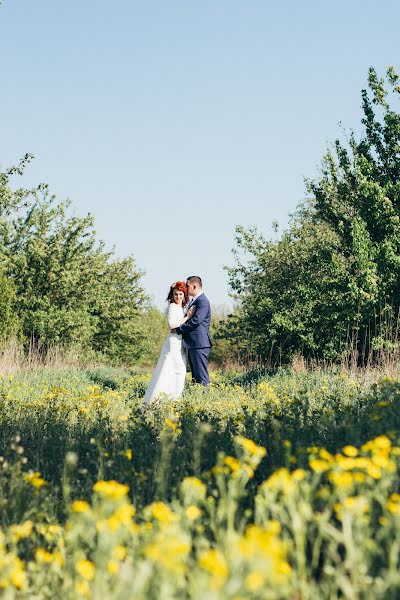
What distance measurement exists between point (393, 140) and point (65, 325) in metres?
13.8

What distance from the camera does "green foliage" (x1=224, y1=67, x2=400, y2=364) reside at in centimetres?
1536

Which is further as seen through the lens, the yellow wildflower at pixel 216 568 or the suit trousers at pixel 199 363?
the suit trousers at pixel 199 363

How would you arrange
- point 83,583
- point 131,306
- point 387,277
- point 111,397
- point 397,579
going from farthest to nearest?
point 131,306 → point 387,277 → point 111,397 → point 83,583 → point 397,579

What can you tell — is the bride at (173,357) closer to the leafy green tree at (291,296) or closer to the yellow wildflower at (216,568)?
the leafy green tree at (291,296)

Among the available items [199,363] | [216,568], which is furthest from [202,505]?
[199,363]

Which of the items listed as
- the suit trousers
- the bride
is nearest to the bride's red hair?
the bride

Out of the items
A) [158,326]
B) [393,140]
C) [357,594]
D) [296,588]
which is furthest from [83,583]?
[158,326]

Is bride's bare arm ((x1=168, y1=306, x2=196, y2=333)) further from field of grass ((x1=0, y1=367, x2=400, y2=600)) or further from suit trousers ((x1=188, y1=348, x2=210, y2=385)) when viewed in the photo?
field of grass ((x1=0, y1=367, x2=400, y2=600))

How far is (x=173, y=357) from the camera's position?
1155 cm

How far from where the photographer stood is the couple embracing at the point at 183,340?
1136 centimetres

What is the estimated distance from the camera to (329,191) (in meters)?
17.4

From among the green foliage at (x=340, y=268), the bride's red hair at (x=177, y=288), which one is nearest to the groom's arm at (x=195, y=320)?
the bride's red hair at (x=177, y=288)

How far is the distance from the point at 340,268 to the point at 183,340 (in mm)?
5839

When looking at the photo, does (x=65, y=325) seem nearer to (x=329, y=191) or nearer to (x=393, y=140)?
(x=329, y=191)
